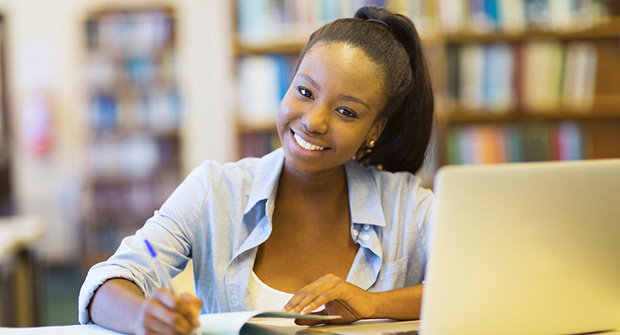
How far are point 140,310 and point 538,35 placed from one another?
2826 millimetres

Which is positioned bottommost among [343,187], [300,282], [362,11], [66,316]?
[66,316]

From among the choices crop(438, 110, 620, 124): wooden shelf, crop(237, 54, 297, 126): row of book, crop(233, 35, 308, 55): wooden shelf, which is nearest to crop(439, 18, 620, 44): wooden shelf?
crop(438, 110, 620, 124): wooden shelf

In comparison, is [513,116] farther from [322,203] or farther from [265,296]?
[265,296]

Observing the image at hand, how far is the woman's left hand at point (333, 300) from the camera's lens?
109cm

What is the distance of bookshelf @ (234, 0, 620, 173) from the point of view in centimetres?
320

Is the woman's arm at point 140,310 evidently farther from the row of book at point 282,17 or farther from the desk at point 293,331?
the row of book at point 282,17

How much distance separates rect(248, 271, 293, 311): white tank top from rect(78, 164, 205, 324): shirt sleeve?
0.51 feet

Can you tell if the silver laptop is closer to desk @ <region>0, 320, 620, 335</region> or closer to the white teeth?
desk @ <region>0, 320, 620, 335</region>

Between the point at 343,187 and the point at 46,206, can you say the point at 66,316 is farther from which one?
the point at 343,187

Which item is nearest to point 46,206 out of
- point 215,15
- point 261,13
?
point 215,15

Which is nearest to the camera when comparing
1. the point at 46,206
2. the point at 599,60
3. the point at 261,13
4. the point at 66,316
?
the point at 261,13

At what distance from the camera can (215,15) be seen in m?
5.10

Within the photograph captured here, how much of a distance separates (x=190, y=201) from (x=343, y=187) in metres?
0.35

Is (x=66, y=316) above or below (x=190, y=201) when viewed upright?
below
